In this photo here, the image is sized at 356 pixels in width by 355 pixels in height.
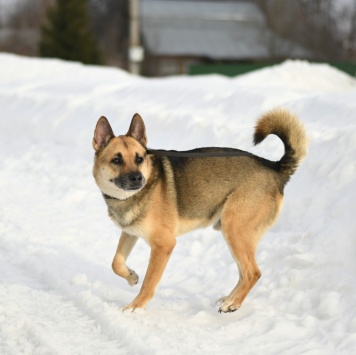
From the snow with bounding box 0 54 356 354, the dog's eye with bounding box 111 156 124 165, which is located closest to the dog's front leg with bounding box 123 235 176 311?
the snow with bounding box 0 54 356 354

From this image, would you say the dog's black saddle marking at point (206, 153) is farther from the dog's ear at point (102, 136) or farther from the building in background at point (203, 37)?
the building in background at point (203, 37)

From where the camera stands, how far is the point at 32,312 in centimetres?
505

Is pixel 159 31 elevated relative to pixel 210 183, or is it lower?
lower

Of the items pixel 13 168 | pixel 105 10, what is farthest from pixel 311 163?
pixel 105 10

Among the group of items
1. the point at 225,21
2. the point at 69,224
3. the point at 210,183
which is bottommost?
the point at 225,21

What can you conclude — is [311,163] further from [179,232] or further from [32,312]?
[32,312]

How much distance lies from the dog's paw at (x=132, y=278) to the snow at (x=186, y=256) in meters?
0.12

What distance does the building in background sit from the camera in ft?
129

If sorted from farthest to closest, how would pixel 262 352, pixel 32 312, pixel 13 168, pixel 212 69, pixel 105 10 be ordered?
pixel 105 10 → pixel 212 69 → pixel 13 168 → pixel 32 312 → pixel 262 352

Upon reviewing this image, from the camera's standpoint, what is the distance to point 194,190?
539 centimetres

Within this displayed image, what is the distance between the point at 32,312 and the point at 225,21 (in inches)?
1630

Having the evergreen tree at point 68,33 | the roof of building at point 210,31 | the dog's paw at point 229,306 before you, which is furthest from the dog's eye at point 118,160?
the roof of building at point 210,31

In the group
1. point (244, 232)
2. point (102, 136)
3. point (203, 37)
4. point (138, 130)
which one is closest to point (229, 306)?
point (244, 232)

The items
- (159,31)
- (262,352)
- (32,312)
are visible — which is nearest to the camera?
(262,352)
